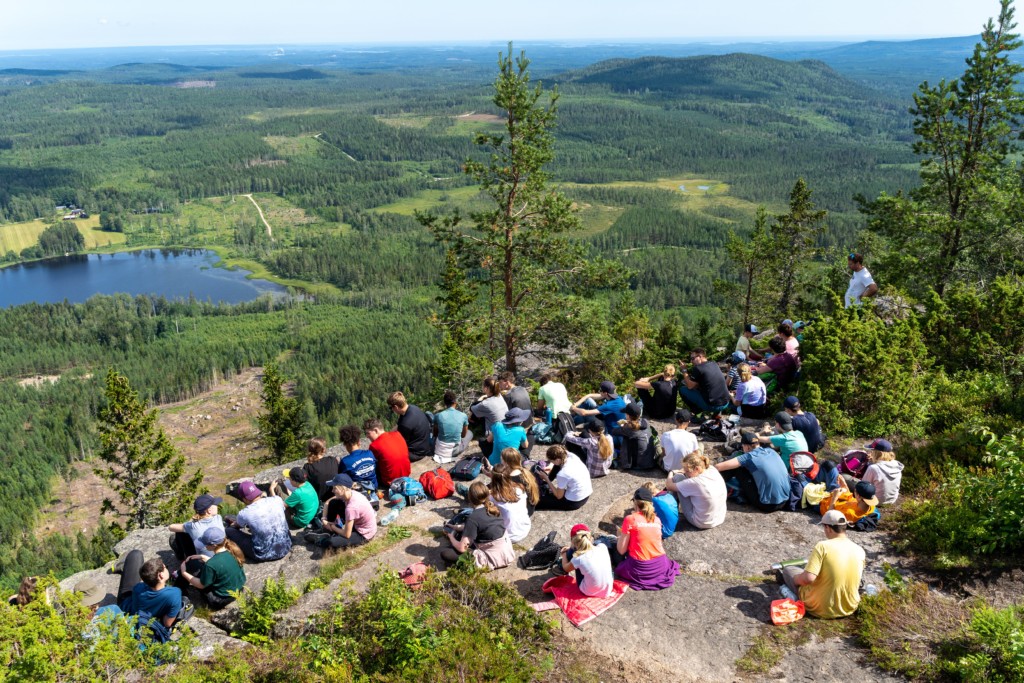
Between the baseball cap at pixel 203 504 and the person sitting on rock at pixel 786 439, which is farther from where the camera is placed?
the person sitting on rock at pixel 786 439

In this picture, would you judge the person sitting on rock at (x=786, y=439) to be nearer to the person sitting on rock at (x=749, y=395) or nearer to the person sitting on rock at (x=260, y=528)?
the person sitting on rock at (x=749, y=395)

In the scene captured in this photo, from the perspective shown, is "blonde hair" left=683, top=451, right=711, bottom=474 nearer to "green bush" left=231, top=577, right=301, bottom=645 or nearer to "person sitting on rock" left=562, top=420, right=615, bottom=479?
"person sitting on rock" left=562, top=420, right=615, bottom=479

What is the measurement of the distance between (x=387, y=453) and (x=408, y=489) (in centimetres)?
110

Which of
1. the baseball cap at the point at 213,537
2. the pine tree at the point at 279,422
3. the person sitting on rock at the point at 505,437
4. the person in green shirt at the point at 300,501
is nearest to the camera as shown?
the baseball cap at the point at 213,537

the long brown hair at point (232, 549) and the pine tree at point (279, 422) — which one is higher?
the long brown hair at point (232, 549)

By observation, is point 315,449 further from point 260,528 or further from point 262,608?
point 262,608

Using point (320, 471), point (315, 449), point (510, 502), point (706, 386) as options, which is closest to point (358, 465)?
point (320, 471)

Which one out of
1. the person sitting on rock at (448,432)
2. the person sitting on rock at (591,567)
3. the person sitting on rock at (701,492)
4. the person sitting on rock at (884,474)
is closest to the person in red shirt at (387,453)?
the person sitting on rock at (448,432)

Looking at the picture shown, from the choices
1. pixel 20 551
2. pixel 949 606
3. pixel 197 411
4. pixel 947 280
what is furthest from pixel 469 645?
pixel 197 411

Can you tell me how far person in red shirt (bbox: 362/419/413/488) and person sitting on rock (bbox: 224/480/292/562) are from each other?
2.83 meters

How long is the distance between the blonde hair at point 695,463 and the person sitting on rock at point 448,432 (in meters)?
7.04

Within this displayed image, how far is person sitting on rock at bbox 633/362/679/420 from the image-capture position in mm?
19094

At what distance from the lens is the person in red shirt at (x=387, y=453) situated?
54.0 feet

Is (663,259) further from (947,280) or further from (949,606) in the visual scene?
(949,606)
